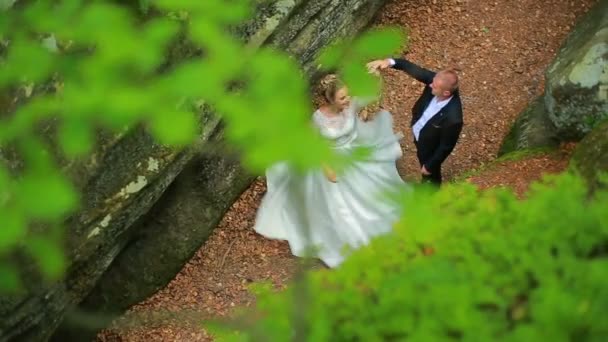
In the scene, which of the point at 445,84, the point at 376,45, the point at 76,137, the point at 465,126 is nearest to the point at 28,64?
the point at 76,137

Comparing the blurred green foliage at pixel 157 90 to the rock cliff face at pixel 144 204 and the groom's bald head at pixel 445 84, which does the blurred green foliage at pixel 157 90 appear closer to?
the rock cliff face at pixel 144 204

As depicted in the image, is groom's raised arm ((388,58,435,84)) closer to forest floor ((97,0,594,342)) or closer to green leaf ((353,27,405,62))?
forest floor ((97,0,594,342))

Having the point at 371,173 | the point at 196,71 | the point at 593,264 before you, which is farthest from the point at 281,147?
the point at 371,173

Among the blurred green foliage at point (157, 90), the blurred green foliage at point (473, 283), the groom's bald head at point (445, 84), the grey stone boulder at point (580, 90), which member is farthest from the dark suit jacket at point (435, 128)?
the blurred green foliage at point (157, 90)

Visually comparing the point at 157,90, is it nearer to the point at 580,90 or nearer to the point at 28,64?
the point at 28,64

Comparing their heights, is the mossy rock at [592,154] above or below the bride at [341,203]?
above

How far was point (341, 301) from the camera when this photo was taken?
3.14 m

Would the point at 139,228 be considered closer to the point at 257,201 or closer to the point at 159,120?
the point at 257,201

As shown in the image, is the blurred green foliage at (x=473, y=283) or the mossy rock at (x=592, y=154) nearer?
the blurred green foliage at (x=473, y=283)

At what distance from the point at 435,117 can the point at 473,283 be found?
2995 mm

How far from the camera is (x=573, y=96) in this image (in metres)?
5.76

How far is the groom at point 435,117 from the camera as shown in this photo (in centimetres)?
557

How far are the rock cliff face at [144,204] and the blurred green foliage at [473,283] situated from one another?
2095mm

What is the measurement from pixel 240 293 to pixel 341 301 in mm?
3394
